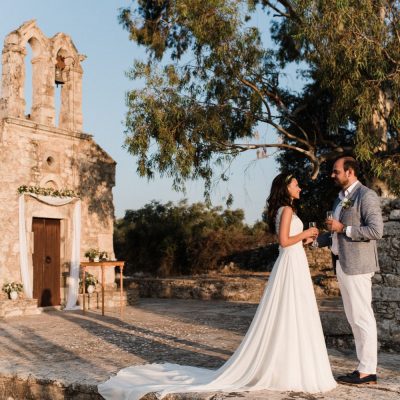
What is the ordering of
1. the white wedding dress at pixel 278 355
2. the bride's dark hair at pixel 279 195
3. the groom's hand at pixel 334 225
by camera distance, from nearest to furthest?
the white wedding dress at pixel 278 355 → the groom's hand at pixel 334 225 → the bride's dark hair at pixel 279 195

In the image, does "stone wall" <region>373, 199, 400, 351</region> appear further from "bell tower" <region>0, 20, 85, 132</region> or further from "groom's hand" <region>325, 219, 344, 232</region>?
"bell tower" <region>0, 20, 85, 132</region>

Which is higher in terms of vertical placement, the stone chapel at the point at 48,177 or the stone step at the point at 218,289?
the stone chapel at the point at 48,177

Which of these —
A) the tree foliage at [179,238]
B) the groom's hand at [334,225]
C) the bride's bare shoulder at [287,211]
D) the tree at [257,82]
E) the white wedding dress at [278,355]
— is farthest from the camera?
the tree foliage at [179,238]

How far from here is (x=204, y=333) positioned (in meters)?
8.60

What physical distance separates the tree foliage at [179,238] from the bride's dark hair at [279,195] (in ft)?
54.2

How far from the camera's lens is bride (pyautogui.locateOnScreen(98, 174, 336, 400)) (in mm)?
4695

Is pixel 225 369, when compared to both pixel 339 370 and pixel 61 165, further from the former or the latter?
pixel 61 165

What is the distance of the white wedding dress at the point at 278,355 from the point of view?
15.4ft

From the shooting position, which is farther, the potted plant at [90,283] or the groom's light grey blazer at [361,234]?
the potted plant at [90,283]

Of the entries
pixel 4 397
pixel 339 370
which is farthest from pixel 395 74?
pixel 4 397

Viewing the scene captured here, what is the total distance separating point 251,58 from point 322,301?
230 inches

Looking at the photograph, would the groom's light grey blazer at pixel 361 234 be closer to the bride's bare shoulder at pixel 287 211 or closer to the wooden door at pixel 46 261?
the bride's bare shoulder at pixel 287 211

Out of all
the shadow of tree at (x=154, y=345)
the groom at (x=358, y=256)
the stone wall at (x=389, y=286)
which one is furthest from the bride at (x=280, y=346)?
the stone wall at (x=389, y=286)

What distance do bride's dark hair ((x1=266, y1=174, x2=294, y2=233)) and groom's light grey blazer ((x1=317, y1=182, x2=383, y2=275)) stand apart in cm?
53
